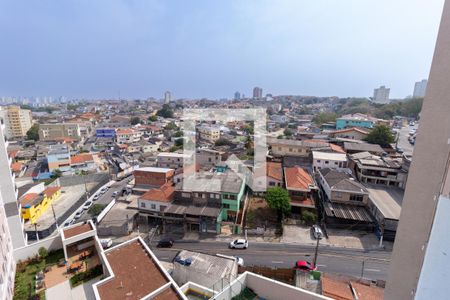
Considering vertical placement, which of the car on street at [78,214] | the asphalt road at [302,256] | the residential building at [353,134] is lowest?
the car on street at [78,214]

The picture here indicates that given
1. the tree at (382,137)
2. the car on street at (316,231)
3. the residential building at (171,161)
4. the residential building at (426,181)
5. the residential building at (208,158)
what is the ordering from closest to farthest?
1. the residential building at (426,181)
2. the car on street at (316,231)
3. the residential building at (171,161)
4. the residential building at (208,158)
5. the tree at (382,137)

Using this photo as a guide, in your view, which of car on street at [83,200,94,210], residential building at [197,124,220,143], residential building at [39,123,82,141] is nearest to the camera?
car on street at [83,200,94,210]

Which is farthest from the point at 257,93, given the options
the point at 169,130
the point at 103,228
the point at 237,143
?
the point at 103,228

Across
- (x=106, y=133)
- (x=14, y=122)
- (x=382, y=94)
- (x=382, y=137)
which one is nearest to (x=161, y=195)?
(x=382, y=137)

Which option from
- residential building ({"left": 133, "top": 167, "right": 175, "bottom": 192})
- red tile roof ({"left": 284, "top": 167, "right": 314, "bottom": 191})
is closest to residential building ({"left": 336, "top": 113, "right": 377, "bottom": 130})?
red tile roof ({"left": 284, "top": 167, "right": 314, "bottom": 191})

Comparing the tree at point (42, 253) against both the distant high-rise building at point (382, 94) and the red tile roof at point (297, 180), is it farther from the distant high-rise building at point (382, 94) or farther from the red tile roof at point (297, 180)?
the distant high-rise building at point (382, 94)

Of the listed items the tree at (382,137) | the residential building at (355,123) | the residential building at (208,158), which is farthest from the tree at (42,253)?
the residential building at (355,123)

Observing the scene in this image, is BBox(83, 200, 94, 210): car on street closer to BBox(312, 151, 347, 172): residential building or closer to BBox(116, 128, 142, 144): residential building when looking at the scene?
BBox(312, 151, 347, 172): residential building
